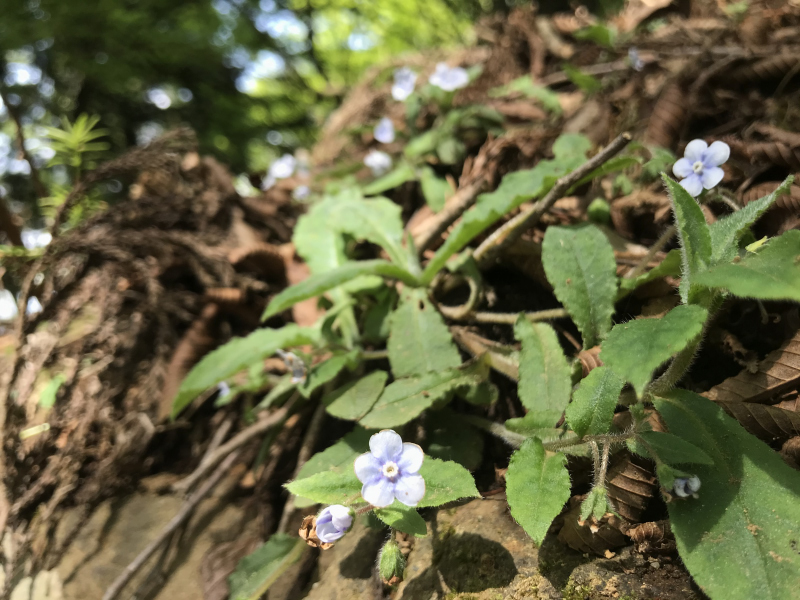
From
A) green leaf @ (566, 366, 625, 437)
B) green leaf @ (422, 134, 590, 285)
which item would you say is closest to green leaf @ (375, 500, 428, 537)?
green leaf @ (566, 366, 625, 437)

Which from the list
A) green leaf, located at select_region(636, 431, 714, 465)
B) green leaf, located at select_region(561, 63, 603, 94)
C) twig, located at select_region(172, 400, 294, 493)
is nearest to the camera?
green leaf, located at select_region(636, 431, 714, 465)

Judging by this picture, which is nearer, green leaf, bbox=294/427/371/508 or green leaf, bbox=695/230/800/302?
green leaf, bbox=695/230/800/302

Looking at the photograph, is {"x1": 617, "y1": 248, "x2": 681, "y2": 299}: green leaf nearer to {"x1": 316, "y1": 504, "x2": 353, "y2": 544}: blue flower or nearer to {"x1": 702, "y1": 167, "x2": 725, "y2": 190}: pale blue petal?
{"x1": 702, "y1": 167, "x2": 725, "y2": 190}: pale blue petal

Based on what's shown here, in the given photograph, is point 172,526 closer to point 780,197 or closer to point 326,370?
point 326,370

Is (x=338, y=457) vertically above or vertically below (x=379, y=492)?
below

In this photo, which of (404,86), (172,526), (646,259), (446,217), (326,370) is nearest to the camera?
(646,259)

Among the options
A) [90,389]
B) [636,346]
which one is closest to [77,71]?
[90,389]

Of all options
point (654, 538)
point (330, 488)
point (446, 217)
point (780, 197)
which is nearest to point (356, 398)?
point (330, 488)
